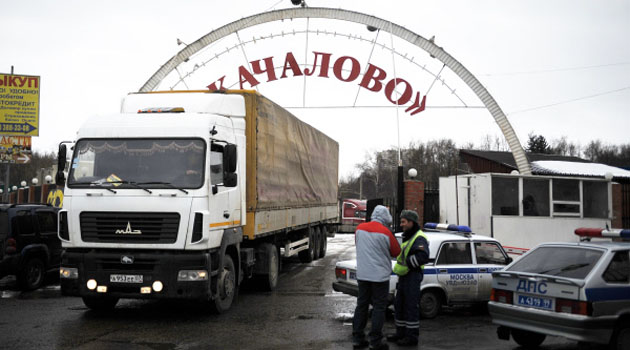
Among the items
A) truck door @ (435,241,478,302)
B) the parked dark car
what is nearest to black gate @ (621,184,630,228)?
truck door @ (435,241,478,302)

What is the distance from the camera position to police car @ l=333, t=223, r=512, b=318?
9.15 m

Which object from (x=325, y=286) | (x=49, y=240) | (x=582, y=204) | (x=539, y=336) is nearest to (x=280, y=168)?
(x=325, y=286)

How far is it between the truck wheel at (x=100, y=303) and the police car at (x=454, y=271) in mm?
3827

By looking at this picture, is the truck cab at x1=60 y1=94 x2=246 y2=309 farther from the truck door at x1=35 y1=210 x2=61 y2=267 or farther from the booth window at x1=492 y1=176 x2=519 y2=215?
the booth window at x1=492 y1=176 x2=519 y2=215

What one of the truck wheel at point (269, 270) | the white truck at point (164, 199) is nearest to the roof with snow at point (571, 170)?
the truck wheel at point (269, 270)

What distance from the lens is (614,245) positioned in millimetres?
6883

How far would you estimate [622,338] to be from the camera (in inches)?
249

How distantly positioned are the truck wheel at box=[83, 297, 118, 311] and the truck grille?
1412 mm

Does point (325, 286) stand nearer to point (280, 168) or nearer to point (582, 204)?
point (280, 168)

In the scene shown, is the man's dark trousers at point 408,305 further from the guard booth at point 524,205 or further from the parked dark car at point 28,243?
the parked dark car at point 28,243

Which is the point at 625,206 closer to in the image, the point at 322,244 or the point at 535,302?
the point at 322,244

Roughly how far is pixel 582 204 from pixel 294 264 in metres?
8.45

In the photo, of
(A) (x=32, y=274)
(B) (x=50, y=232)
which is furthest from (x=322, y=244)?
(A) (x=32, y=274)

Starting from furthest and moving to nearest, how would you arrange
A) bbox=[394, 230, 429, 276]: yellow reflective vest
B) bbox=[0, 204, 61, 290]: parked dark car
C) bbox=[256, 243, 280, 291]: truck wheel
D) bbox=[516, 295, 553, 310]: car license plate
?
bbox=[256, 243, 280, 291]: truck wheel, bbox=[0, 204, 61, 290]: parked dark car, bbox=[394, 230, 429, 276]: yellow reflective vest, bbox=[516, 295, 553, 310]: car license plate
